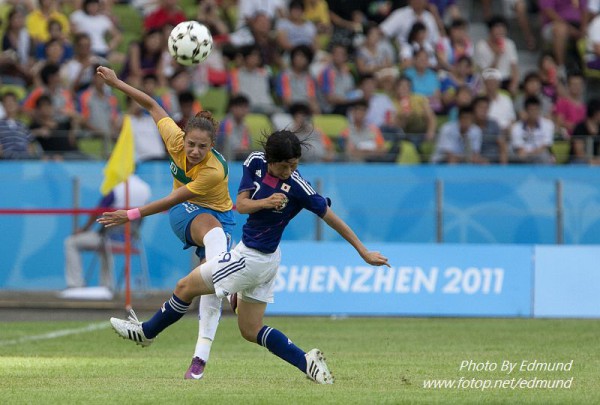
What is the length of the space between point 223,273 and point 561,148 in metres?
10.8

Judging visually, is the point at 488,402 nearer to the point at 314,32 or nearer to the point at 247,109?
the point at 247,109

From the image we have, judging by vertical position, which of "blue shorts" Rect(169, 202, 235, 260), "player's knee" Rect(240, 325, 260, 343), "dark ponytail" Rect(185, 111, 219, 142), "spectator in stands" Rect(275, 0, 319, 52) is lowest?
"spectator in stands" Rect(275, 0, 319, 52)

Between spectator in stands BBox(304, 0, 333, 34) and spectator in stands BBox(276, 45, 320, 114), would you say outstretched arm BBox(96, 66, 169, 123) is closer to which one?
spectator in stands BBox(276, 45, 320, 114)

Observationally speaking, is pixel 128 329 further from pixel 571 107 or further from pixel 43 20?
pixel 571 107

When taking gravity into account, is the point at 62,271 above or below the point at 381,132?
below

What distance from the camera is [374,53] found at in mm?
23109

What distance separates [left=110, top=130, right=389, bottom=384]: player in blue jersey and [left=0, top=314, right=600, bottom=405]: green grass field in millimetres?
339

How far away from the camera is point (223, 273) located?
32.3 feet

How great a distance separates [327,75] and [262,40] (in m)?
1.34

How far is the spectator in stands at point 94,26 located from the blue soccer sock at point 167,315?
12413 millimetres

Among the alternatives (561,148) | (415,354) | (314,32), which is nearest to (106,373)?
(415,354)

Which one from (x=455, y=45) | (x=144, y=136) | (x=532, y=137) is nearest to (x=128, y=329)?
(x=144, y=136)

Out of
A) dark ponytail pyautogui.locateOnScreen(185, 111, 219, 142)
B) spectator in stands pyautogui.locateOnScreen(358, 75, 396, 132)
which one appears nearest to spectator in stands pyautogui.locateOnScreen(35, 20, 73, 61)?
spectator in stands pyautogui.locateOnScreen(358, 75, 396, 132)

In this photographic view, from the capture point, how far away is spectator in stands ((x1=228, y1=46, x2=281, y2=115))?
21328mm
